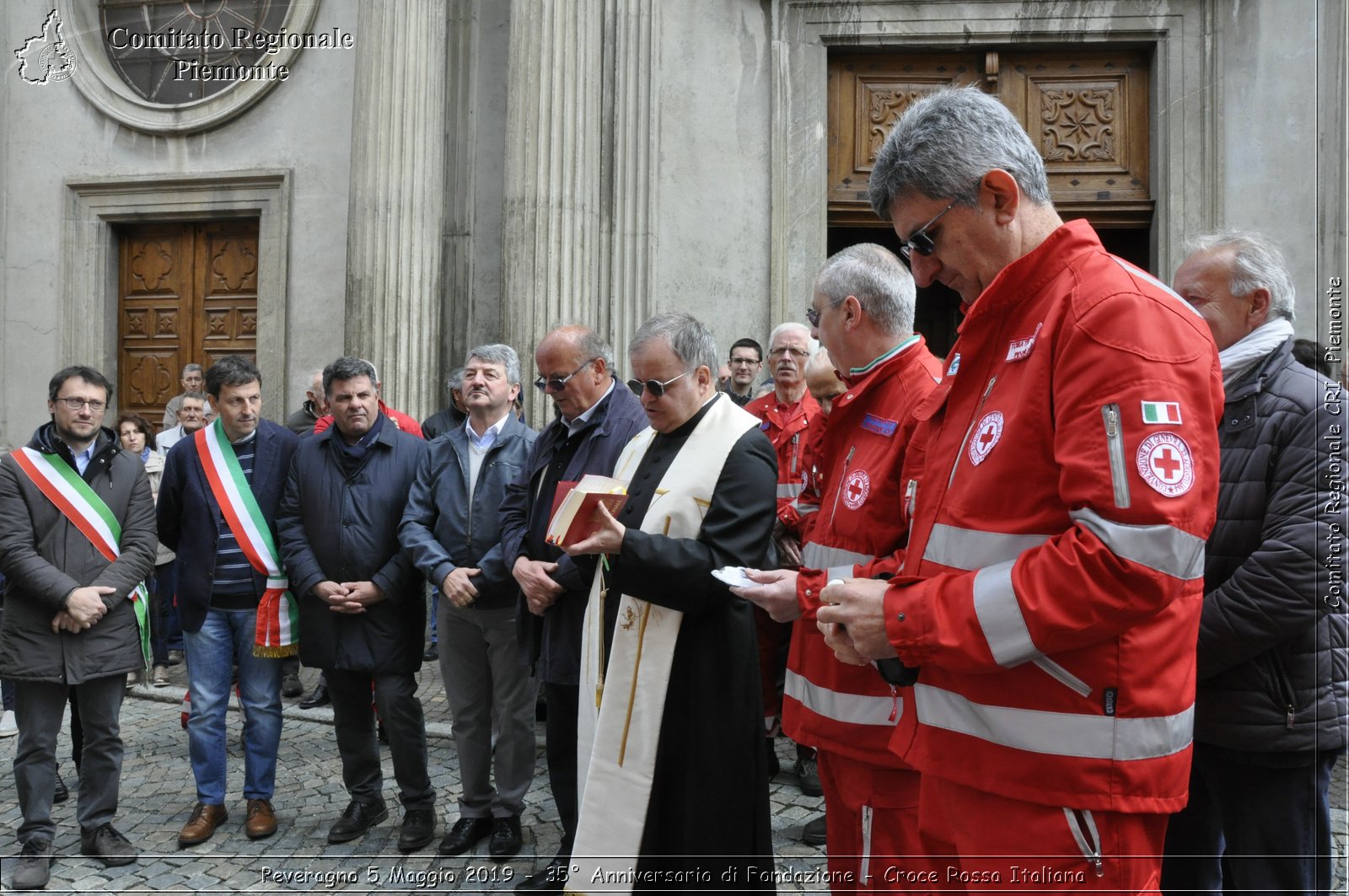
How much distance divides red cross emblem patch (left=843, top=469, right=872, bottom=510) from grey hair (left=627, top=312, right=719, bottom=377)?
96 cm

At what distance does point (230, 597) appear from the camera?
4.91 meters

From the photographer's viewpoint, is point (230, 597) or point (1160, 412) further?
point (230, 597)

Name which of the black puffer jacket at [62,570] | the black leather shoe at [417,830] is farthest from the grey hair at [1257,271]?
the black puffer jacket at [62,570]

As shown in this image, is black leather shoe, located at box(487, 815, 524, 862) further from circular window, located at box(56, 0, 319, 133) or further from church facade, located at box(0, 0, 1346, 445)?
circular window, located at box(56, 0, 319, 133)

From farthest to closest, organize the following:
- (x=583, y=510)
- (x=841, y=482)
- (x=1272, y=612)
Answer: (x=583, y=510) < (x=841, y=482) < (x=1272, y=612)

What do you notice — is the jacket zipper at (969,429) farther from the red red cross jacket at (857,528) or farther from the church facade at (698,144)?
the church facade at (698,144)

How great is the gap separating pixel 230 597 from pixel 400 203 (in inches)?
183

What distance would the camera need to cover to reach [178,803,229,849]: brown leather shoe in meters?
4.75

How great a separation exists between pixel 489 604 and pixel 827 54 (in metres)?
5.97

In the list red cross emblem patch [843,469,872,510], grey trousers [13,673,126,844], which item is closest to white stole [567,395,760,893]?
red cross emblem patch [843,469,872,510]

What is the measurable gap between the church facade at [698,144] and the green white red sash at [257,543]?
336 centimetres

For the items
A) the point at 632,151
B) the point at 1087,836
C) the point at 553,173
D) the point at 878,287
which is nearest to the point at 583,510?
the point at 878,287

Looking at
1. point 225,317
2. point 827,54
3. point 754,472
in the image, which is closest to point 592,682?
point 754,472

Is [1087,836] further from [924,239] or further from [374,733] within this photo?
[374,733]
